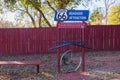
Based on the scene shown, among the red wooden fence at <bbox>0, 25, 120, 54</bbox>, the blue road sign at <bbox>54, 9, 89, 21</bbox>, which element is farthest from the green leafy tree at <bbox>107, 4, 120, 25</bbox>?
the blue road sign at <bbox>54, 9, 89, 21</bbox>

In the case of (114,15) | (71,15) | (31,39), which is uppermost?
(114,15)

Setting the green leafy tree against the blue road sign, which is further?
the green leafy tree

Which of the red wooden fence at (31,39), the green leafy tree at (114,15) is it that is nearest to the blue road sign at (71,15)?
the red wooden fence at (31,39)

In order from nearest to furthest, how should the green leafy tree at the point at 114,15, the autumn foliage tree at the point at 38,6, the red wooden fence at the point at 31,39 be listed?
the red wooden fence at the point at 31,39
the autumn foliage tree at the point at 38,6
the green leafy tree at the point at 114,15

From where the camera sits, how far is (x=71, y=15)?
1029 centimetres

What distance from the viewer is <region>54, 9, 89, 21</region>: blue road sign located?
404 inches

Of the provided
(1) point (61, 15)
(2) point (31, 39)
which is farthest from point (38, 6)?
(1) point (61, 15)

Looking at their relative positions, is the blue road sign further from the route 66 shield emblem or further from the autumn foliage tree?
the autumn foliage tree

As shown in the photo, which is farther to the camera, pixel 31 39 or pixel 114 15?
pixel 114 15

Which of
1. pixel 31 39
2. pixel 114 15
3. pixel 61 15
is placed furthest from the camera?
pixel 114 15

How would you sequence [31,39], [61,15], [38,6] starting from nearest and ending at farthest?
[61,15] < [31,39] < [38,6]

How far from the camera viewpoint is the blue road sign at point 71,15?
10249mm

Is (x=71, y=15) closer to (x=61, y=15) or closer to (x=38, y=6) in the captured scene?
(x=61, y=15)

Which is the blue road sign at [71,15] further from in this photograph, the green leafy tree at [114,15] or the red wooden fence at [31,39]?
the green leafy tree at [114,15]
